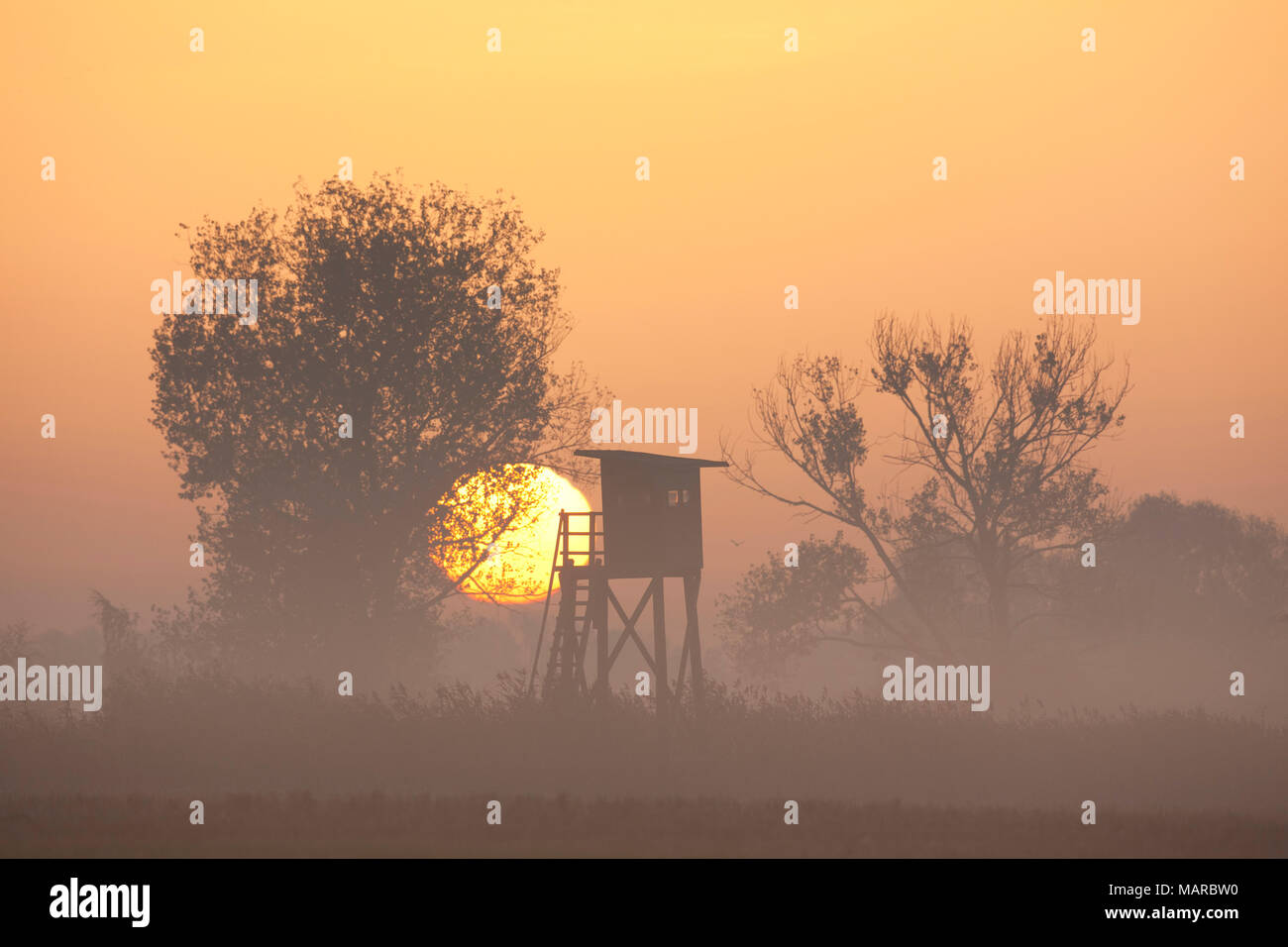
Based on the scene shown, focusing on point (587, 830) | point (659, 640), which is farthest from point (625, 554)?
point (587, 830)

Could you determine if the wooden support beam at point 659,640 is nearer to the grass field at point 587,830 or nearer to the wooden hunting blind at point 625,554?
the wooden hunting blind at point 625,554

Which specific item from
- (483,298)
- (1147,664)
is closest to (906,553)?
(1147,664)

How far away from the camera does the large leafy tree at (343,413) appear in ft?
116

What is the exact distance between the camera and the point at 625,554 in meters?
30.7

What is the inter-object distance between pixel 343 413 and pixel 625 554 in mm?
10669

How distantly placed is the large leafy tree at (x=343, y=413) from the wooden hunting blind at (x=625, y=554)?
6343 mm

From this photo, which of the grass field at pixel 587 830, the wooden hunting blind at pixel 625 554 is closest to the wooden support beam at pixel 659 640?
the wooden hunting blind at pixel 625 554

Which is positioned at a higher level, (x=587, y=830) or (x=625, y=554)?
(x=625, y=554)

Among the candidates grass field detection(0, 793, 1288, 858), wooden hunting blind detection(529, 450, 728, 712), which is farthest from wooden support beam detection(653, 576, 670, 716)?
grass field detection(0, 793, 1288, 858)

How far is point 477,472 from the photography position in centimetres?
3669

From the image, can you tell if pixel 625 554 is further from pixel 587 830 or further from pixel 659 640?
pixel 587 830

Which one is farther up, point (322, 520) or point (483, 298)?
point (483, 298)

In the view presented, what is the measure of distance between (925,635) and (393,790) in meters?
28.5
